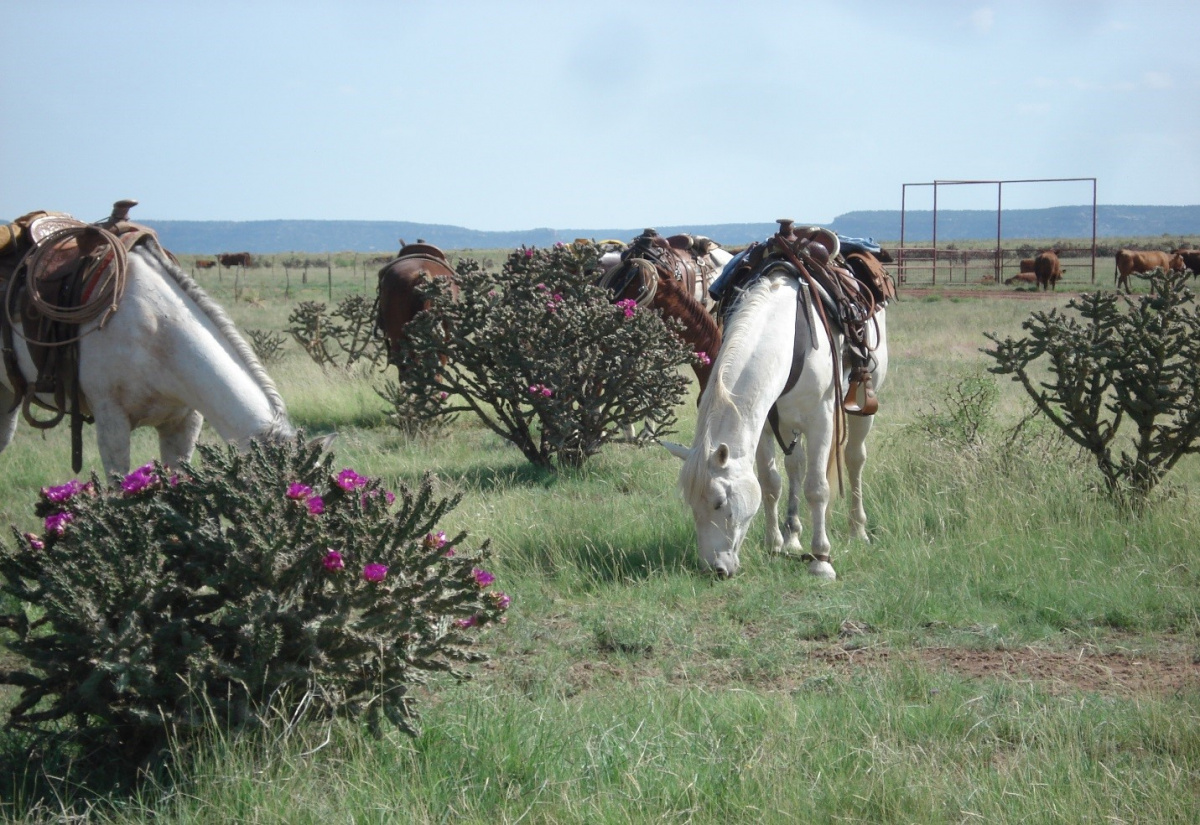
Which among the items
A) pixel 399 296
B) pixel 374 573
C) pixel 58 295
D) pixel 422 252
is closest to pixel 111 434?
pixel 58 295

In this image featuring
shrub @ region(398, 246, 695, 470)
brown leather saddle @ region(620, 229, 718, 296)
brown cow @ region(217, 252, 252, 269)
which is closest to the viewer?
shrub @ region(398, 246, 695, 470)

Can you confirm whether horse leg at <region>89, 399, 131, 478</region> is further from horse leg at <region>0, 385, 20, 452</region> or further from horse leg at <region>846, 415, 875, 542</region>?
horse leg at <region>846, 415, 875, 542</region>

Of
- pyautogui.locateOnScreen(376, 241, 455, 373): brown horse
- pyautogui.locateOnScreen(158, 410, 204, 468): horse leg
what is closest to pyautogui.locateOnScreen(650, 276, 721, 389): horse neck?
pyautogui.locateOnScreen(376, 241, 455, 373): brown horse

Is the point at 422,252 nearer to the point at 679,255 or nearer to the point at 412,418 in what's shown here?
the point at 412,418

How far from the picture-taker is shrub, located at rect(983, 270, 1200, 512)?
577 centimetres

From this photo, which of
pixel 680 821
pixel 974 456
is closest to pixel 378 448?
pixel 974 456

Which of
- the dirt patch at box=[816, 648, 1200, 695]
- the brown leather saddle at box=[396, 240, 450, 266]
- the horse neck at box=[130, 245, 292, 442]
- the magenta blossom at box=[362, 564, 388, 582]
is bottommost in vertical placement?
the dirt patch at box=[816, 648, 1200, 695]

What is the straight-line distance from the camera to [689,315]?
365 inches

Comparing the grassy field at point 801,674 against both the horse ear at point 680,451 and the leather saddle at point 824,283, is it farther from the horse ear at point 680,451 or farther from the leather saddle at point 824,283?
the leather saddle at point 824,283

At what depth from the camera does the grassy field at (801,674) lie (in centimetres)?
277

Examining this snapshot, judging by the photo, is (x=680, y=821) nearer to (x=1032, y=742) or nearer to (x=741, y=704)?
(x=741, y=704)

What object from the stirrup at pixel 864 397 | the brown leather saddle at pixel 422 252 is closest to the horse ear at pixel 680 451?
the stirrup at pixel 864 397

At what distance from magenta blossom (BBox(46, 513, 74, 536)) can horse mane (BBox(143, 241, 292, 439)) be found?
4.77ft

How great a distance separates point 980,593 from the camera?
16.2 feet
